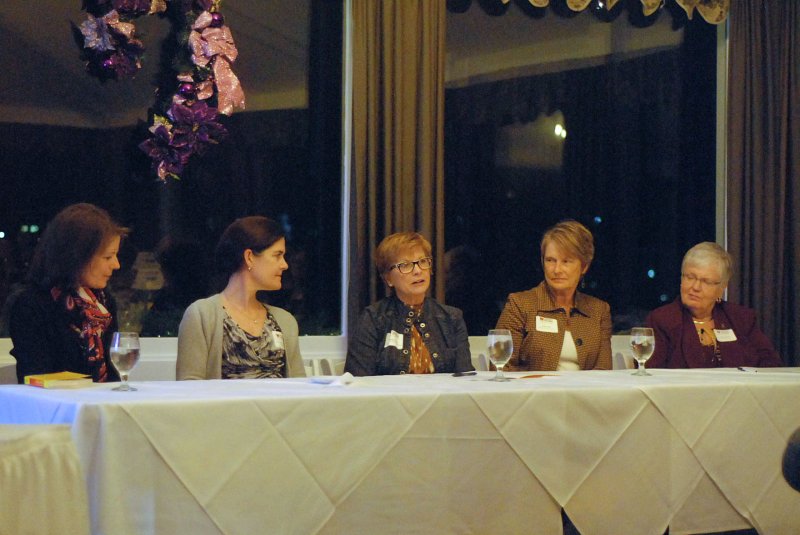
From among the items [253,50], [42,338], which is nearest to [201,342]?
[42,338]

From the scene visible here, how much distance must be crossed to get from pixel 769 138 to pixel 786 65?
385 millimetres

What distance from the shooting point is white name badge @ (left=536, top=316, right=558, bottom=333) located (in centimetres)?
388

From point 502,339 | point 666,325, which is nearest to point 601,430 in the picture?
point 502,339

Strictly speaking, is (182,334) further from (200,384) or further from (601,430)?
(601,430)

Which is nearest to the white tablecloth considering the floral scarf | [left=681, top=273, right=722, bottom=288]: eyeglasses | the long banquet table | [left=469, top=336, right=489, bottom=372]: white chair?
the long banquet table

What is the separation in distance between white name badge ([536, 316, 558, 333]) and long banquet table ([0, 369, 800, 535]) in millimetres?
641

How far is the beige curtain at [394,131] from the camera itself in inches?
170

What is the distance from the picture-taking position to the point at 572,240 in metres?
3.94

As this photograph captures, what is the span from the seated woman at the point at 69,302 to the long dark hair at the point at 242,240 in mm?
465

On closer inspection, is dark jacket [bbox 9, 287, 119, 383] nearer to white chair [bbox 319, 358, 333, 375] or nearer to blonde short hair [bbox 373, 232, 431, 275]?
white chair [bbox 319, 358, 333, 375]

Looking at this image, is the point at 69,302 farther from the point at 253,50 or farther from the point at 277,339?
the point at 253,50

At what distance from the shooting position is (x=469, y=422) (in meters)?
2.71

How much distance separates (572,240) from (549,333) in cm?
38

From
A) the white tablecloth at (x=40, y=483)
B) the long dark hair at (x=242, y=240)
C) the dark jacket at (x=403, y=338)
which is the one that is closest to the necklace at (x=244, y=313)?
the long dark hair at (x=242, y=240)
